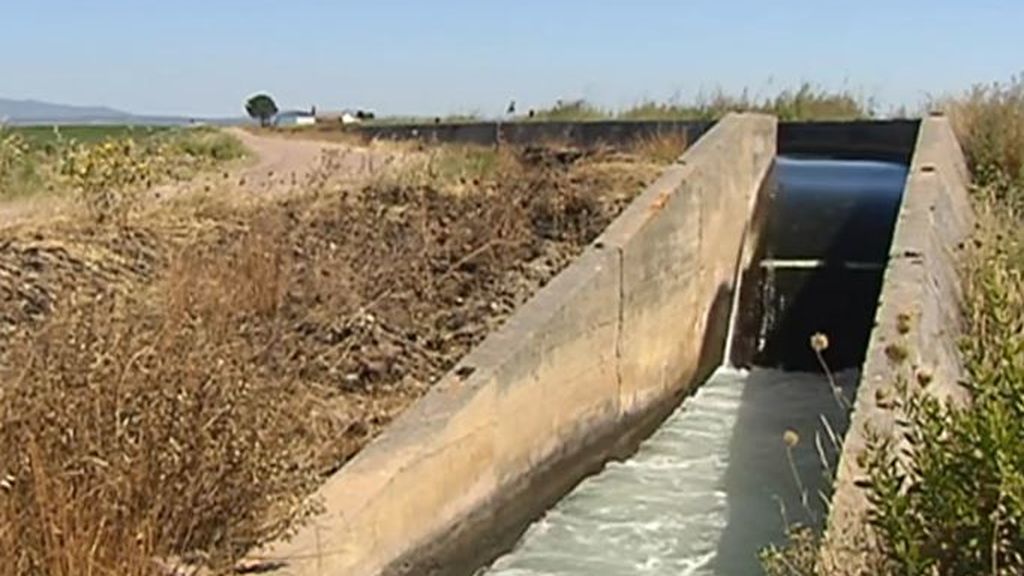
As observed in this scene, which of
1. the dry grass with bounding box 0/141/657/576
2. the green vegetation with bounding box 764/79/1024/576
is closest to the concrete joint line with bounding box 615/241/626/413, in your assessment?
the dry grass with bounding box 0/141/657/576

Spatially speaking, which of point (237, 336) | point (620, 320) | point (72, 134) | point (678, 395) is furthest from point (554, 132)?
point (237, 336)

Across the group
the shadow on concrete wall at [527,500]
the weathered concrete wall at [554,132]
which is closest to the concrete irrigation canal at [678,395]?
the shadow on concrete wall at [527,500]

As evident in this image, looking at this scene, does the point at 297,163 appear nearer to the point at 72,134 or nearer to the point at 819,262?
the point at 72,134

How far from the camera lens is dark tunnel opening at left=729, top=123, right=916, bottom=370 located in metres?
11.1

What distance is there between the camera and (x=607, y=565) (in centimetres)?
650

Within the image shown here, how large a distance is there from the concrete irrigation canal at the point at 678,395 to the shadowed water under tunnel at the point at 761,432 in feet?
0.06

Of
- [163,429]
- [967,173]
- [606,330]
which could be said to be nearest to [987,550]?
[163,429]

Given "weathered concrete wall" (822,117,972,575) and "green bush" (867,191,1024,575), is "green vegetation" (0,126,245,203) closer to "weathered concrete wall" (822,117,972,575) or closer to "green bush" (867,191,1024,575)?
"weathered concrete wall" (822,117,972,575)

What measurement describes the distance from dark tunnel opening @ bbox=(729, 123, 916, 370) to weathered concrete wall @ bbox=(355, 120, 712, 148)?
2.10 metres

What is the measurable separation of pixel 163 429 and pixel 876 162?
1262 cm

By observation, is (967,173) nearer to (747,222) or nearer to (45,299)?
(747,222)

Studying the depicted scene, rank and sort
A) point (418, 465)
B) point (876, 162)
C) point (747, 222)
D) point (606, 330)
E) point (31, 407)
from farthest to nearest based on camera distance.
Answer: point (876, 162) → point (747, 222) → point (606, 330) → point (418, 465) → point (31, 407)

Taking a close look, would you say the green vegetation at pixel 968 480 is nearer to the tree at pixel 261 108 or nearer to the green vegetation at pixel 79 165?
the green vegetation at pixel 79 165

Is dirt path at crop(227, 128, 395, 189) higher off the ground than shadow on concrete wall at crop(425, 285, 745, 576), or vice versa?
dirt path at crop(227, 128, 395, 189)
